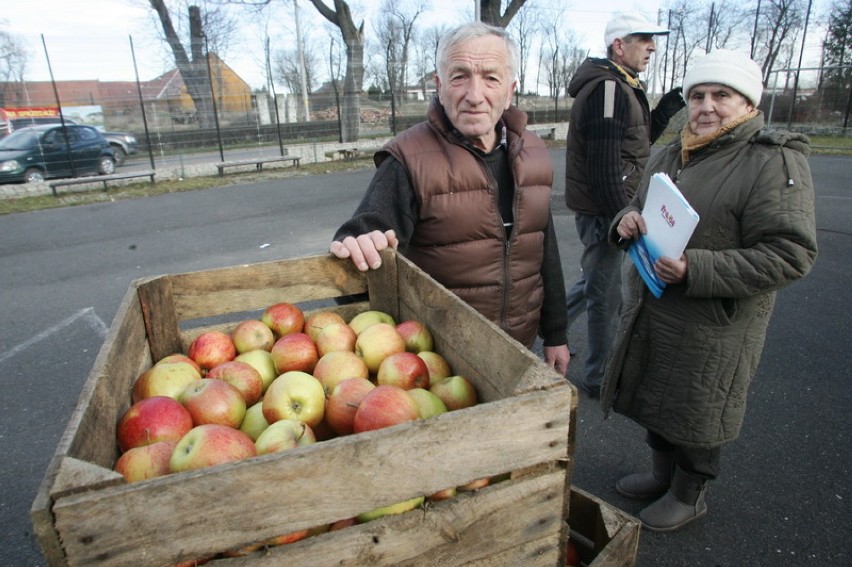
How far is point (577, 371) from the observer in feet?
13.5

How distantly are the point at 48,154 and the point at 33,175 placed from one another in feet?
2.01

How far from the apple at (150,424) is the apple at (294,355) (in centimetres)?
45

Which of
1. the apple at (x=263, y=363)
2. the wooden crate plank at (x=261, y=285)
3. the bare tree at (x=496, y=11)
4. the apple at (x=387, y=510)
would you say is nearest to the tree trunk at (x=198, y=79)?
the bare tree at (x=496, y=11)

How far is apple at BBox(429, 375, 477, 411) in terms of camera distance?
5.04 feet

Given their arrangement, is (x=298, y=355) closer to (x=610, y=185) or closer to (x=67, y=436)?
(x=67, y=436)

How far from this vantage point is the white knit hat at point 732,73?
7.01 feet

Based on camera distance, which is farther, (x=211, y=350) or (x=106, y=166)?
(x=106, y=166)

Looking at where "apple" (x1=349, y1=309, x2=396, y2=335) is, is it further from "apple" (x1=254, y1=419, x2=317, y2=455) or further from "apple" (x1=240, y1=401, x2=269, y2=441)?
"apple" (x1=254, y1=419, x2=317, y2=455)

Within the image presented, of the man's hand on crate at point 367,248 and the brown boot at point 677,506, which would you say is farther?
the brown boot at point 677,506

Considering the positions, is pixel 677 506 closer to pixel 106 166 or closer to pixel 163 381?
pixel 163 381

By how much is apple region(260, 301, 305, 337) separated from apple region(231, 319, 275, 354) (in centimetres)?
3

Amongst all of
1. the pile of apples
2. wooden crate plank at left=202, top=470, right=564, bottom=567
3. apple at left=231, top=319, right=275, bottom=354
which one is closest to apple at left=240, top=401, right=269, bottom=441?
the pile of apples

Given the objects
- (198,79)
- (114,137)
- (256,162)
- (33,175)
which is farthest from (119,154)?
(256,162)

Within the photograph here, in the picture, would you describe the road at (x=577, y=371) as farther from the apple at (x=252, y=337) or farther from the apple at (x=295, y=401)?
the apple at (x=295, y=401)
